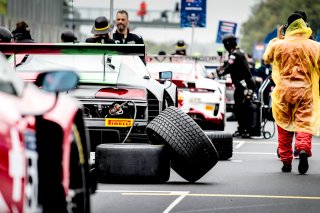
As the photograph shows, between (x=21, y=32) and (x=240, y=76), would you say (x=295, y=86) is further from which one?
(x=240, y=76)

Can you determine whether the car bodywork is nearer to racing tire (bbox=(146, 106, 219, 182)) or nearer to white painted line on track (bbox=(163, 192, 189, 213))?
racing tire (bbox=(146, 106, 219, 182))

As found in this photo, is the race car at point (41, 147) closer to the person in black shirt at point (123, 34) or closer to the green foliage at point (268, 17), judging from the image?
the person in black shirt at point (123, 34)

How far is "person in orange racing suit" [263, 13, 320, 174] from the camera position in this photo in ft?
43.5

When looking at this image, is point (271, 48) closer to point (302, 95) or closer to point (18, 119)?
point (302, 95)

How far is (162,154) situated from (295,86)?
303 cm

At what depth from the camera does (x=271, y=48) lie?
13.4 m

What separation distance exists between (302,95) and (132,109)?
2.32 m

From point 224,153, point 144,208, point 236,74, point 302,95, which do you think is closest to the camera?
point 144,208

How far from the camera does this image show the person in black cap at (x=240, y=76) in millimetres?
21031

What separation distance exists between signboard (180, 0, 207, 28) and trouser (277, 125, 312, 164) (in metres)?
25.0

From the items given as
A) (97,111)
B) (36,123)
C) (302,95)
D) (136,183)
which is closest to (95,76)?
(97,111)

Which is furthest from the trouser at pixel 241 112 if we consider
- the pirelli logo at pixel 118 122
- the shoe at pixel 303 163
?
the pirelli logo at pixel 118 122

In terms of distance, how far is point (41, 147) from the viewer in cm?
572

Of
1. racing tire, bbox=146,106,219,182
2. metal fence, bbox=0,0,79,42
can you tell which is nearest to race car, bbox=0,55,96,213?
racing tire, bbox=146,106,219,182
